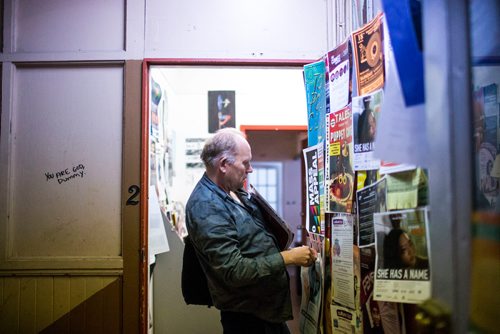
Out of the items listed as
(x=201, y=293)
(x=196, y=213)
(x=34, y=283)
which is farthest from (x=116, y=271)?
(x=196, y=213)

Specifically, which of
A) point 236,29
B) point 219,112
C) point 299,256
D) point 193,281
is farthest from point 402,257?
point 219,112

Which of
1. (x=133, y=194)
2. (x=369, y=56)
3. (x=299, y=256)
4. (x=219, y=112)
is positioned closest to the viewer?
(x=369, y=56)

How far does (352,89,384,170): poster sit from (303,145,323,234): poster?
328 millimetres

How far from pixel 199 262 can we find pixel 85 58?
4.37ft

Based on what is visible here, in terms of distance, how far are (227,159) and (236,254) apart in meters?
0.42

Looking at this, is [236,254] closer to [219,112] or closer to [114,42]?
[114,42]

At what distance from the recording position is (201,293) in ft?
5.61

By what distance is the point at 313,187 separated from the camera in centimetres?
172

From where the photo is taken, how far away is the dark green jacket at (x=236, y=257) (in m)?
A: 1.42

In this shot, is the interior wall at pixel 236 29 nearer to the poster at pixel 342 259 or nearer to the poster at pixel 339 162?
the poster at pixel 339 162

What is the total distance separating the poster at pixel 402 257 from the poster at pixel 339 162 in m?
0.23

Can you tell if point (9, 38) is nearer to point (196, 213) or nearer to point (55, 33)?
point (55, 33)

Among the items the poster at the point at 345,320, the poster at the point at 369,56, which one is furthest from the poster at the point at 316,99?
the poster at the point at 345,320

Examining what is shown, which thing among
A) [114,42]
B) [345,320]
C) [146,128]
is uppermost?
[114,42]
